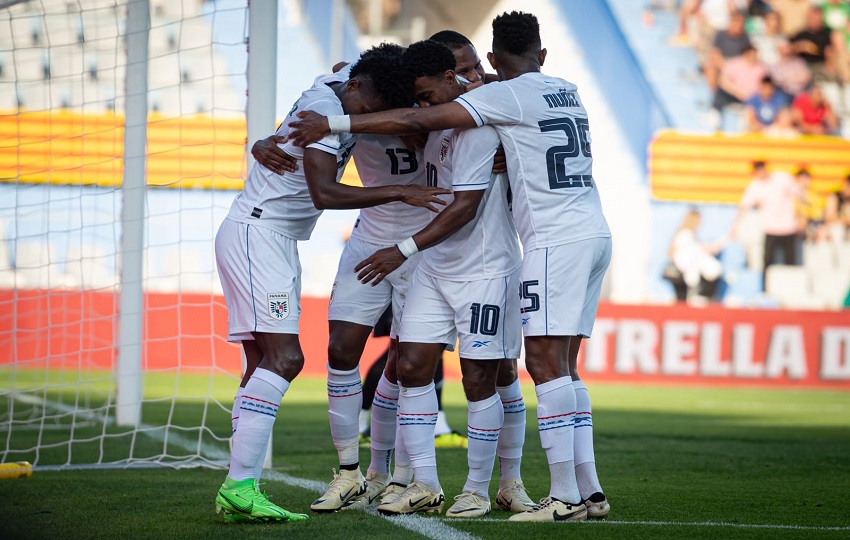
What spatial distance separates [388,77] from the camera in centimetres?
471

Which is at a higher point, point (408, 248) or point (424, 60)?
point (424, 60)

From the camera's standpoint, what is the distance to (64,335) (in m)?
11.5

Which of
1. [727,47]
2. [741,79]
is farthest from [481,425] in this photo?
[727,47]

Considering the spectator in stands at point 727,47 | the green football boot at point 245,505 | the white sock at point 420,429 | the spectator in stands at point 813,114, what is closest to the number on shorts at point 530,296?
the white sock at point 420,429

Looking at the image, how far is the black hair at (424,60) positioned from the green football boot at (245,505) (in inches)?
76.1

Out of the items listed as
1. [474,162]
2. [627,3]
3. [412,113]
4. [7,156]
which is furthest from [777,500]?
[627,3]

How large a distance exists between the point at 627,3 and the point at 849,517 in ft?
63.2

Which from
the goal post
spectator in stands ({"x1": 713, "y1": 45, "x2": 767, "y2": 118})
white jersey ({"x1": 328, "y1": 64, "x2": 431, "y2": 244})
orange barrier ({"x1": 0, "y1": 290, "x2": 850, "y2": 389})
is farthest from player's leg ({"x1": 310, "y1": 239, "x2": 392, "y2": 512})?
spectator in stands ({"x1": 713, "y1": 45, "x2": 767, "y2": 118})

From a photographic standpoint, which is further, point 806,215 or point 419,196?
point 806,215

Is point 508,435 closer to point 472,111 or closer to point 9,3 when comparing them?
point 472,111

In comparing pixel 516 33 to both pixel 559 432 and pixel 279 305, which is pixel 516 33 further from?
pixel 559 432

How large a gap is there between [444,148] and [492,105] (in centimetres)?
43

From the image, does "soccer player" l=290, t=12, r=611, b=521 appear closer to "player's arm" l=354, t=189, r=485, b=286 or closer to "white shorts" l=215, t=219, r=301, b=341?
"player's arm" l=354, t=189, r=485, b=286

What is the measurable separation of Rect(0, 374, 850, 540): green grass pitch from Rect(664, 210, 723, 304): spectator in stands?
29.1ft
